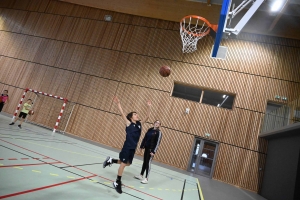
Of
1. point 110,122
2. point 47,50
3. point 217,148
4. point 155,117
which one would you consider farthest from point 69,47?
point 217,148

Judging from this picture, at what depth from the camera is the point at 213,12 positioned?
36.7 feet

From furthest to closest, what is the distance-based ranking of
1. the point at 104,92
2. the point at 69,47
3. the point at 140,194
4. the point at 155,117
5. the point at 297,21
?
the point at 69,47 < the point at 104,92 < the point at 155,117 < the point at 297,21 < the point at 140,194

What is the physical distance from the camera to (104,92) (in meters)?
12.6

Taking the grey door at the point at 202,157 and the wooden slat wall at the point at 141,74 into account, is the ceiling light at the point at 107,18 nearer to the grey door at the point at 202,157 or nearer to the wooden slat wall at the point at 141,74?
the wooden slat wall at the point at 141,74

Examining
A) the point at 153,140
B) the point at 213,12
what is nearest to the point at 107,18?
the point at 213,12

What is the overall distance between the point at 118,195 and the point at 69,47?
42.9 ft

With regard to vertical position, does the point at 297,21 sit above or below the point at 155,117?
above

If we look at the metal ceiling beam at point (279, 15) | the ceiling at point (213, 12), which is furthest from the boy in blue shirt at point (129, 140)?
the metal ceiling beam at point (279, 15)

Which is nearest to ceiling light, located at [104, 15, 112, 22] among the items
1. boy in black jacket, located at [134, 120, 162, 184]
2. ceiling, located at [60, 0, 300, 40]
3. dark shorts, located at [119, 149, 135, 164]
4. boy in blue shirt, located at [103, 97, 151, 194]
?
ceiling, located at [60, 0, 300, 40]

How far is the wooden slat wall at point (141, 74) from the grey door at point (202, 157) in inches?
16.3

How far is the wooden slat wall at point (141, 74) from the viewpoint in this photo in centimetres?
1064

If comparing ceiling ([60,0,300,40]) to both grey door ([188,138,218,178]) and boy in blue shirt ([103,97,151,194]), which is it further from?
boy in blue shirt ([103,97,151,194])

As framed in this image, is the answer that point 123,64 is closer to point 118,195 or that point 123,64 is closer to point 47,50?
point 47,50

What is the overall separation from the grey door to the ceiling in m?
7.14
